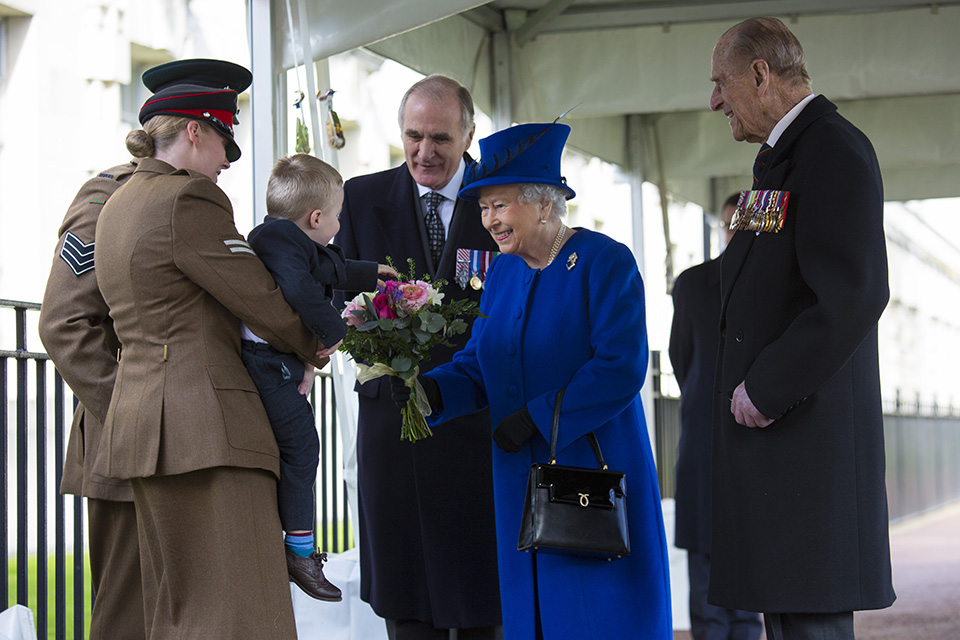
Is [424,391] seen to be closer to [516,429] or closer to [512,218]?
[516,429]

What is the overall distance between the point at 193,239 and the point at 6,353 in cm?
136


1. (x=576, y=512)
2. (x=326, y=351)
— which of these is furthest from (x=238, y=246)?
(x=576, y=512)

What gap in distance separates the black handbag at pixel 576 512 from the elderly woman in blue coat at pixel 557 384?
0.33ft

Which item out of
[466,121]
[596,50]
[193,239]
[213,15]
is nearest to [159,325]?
[193,239]

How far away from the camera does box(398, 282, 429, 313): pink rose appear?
249 cm

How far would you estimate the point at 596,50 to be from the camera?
563cm

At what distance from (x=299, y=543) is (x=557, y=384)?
2.36ft

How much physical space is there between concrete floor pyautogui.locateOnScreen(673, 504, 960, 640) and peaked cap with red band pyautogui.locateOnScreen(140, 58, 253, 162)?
4.04 metres

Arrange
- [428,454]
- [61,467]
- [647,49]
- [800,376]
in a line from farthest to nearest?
[647,49], [61,467], [428,454], [800,376]

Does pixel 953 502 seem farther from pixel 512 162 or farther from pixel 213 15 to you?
pixel 512 162

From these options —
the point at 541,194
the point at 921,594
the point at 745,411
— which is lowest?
the point at 921,594

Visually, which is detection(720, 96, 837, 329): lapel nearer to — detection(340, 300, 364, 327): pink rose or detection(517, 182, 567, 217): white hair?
detection(517, 182, 567, 217): white hair

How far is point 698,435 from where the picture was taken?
494 centimetres

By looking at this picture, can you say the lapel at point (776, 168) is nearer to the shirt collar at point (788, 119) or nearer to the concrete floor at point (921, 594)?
the shirt collar at point (788, 119)
